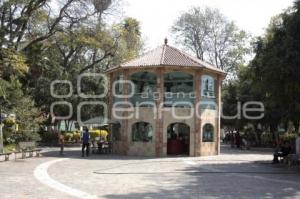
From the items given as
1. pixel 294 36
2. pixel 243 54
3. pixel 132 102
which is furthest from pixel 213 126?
pixel 243 54

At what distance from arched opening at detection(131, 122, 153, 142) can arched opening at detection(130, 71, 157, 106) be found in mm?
1416

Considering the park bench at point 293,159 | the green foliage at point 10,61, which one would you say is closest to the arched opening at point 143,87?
the green foliage at point 10,61

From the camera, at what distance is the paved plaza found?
48.8 ft

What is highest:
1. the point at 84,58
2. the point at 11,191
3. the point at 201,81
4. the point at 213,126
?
the point at 84,58

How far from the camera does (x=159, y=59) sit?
1335 inches

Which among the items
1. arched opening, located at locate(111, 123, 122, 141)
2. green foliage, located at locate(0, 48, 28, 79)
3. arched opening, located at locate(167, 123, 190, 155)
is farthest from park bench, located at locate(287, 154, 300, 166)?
green foliage, located at locate(0, 48, 28, 79)

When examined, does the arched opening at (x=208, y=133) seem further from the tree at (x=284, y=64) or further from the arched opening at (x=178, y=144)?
the tree at (x=284, y=64)

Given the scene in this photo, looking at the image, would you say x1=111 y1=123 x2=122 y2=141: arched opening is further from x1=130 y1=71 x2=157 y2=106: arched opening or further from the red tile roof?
the red tile roof

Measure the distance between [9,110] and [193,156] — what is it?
474 inches

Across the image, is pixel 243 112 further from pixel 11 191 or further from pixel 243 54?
pixel 11 191

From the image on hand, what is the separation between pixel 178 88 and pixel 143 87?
2.61m

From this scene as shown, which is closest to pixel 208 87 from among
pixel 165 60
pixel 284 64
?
pixel 165 60

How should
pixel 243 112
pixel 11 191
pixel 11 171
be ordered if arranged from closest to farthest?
pixel 11 191
pixel 11 171
pixel 243 112

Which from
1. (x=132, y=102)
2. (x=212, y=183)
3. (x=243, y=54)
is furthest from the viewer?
(x=243, y=54)
